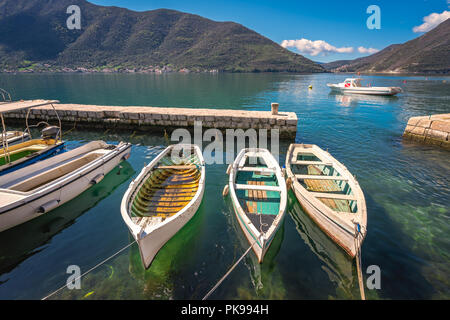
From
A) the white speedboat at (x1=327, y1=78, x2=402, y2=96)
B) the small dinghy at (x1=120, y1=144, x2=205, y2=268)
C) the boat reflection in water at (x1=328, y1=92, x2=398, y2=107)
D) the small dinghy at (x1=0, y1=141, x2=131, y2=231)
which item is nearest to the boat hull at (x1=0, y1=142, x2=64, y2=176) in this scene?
the small dinghy at (x1=0, y1=141, x2=131, y2=231)

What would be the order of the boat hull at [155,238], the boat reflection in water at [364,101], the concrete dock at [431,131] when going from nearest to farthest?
1. the boat hull at [155,238]
2. the concrete dock at [431,131]
3. the boat reflection in water at [364,101]

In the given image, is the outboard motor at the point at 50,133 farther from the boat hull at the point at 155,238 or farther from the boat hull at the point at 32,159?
the boat hull at the point at 155,238

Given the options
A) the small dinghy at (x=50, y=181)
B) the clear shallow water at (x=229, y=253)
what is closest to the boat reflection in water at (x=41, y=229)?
the clear shallow water at (x=229, y=253)

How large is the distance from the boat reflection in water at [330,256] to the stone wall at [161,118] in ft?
34.9

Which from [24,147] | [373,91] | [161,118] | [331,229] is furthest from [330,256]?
[373,91]

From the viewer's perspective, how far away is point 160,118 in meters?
19.3

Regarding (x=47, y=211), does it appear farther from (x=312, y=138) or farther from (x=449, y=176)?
(x=449, y=176)

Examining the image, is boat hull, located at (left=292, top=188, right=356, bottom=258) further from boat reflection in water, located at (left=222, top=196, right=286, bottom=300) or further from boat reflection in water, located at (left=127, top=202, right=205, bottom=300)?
boat reflection in water, located at (left=127, top=202, right=205, bottom=300)

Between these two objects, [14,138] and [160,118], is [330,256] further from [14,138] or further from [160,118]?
[14,138]

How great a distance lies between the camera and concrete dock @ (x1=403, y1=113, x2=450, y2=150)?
14.6 m

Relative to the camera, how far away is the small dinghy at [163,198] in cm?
568

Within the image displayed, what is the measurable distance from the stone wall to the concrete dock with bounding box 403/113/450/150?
9805 millimetres

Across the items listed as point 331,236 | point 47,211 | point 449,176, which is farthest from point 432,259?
point 47,211

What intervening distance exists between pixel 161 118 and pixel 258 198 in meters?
14.6
